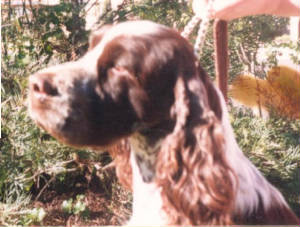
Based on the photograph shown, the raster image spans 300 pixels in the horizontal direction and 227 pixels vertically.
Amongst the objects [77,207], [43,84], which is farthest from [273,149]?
[43,84]

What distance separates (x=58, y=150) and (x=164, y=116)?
138 centimetres

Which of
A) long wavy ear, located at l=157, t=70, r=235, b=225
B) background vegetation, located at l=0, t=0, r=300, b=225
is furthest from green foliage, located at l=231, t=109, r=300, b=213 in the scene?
long wavy ear, located at l=157, t=70, r=235, b=225

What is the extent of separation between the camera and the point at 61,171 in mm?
3047

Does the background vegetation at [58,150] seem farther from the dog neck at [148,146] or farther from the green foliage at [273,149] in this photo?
the dog neck at [148,146]

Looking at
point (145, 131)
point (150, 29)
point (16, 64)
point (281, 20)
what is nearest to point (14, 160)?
point (16, 64)

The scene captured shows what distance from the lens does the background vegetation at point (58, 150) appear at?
2.94 m

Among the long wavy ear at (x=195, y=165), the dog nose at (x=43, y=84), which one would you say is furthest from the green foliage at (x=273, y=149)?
the dog nose at (x=43, y=84)

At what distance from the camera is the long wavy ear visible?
5.60 ft

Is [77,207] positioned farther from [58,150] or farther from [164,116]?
[164,116]

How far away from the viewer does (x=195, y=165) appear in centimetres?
175

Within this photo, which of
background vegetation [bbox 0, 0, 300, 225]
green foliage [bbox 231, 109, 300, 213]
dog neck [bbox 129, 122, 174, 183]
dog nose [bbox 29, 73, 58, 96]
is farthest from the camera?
green foliage [bbox 231, 109, 300, 213]

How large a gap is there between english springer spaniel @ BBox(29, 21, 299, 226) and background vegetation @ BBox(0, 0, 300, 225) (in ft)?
3.94

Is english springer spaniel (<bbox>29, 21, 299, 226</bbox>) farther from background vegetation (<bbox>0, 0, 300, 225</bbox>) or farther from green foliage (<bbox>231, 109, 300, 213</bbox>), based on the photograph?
green foliage (<bbox>231, 109, 300, 213</bbox>)

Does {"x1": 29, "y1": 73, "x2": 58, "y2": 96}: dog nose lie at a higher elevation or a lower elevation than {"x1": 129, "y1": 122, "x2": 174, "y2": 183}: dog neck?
higher
